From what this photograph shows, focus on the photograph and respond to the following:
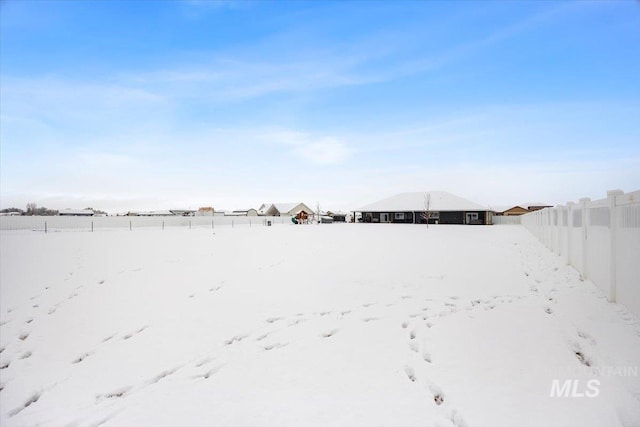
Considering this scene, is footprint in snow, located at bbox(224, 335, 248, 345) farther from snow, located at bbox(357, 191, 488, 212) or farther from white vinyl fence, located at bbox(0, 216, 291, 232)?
snow, located at bbox(357, 191, 488, 212)

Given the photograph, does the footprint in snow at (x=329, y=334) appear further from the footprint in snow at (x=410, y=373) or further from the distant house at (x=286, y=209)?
the distant house at (x=286, y=209)

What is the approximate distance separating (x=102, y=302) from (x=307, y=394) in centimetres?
879

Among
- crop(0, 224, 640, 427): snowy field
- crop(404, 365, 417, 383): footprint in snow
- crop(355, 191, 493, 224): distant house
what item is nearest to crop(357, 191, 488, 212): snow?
crop(355, 191, 493, 224): distant house

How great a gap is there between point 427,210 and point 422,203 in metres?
3.05

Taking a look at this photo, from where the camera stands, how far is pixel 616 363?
14.3ft

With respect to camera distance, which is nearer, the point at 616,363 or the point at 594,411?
the point at 594,411

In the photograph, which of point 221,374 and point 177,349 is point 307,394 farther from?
point 177,349

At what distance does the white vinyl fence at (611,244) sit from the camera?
5.47 m

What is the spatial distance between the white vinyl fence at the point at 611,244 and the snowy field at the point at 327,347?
0.40 metres

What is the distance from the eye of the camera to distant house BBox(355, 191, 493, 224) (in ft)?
171

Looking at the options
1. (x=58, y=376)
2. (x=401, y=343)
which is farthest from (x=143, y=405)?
(x=401, y=343)

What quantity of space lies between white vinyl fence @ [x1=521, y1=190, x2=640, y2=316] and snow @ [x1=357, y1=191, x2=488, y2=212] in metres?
44.8

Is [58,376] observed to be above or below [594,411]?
below

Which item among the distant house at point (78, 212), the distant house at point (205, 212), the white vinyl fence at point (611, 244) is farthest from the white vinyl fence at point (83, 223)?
the distant house at point (78, 212)
